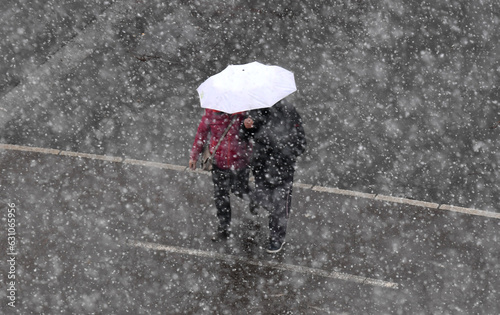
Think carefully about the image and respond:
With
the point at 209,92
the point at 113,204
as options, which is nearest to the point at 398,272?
the point at 209,92

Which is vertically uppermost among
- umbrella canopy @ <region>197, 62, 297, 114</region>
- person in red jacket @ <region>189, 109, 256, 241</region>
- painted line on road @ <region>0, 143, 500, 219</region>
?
umbrella canopy @ <region>197, 62, 297, 114</region>

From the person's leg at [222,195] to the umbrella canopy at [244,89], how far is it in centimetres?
95

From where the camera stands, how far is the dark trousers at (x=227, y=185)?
520cm

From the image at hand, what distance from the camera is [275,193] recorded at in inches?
207

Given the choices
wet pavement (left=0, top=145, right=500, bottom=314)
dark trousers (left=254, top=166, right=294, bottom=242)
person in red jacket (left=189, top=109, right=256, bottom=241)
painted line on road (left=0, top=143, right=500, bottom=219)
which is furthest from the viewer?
painted line on road (left=0, top=143, right=500, bottom=219)

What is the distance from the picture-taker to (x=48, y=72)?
270 inches

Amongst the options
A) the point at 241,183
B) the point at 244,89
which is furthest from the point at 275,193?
the point at 244,89

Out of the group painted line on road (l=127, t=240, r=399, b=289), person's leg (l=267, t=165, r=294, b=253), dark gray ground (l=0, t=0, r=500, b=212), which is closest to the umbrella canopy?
person's leg (l=267, t=165, r=294, b=253)

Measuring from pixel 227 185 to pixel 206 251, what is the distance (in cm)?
121

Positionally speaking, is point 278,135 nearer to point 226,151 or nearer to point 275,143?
point 275,143

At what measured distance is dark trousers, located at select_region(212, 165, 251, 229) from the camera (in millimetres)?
5195

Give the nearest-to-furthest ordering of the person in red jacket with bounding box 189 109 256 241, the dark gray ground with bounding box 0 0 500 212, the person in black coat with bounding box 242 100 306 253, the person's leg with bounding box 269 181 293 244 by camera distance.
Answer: the person in black coat with bounding box 242 100 306 253
the person in red jacket with bounding box 189 109 256 241
the person's leg with bounding box 269 181 293 244
the dark gray ground with bounding box 0 0 500 212

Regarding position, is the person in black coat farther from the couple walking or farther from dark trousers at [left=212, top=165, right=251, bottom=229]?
dark trousers at [left=212, top=165, right=251, bottom=229]

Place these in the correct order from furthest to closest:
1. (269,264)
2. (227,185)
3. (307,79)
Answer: (307,79)
(269,264)
(227,185)
